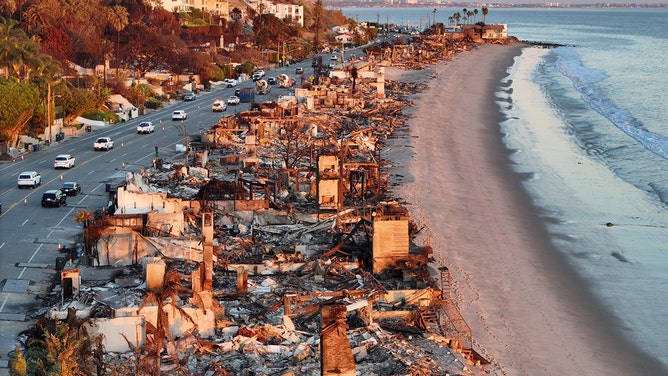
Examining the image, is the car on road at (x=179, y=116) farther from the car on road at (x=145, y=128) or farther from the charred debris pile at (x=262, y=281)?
the charred debris pile at (x=262, y=281)

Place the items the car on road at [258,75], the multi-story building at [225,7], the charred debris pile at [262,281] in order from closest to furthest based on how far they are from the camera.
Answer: the charred debris pile at [262,281]
the car on road at [258,75]
the multi-story building at [225,7]

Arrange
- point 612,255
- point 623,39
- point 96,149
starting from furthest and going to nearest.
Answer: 1. point 623,39
2. point 96,149
3. point 612,255

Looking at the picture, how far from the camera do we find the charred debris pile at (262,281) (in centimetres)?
2283

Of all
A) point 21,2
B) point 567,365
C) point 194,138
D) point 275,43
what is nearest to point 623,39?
point 275,43

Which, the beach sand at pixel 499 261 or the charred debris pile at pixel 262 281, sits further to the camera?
Result: the beach sand at pixel 499 261

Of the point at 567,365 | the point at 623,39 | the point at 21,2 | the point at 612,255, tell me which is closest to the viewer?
the point at 567,365

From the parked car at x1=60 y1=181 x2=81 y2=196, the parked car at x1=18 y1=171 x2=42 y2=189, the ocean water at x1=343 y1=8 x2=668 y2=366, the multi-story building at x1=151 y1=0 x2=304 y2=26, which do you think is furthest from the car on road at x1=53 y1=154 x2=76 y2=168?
the multi-story building at x1=151 y1=0 x2=304 y2=26

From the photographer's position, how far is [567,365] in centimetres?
2566

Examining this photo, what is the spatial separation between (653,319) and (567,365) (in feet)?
17.4

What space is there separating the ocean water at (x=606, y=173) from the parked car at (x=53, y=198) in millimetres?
18952

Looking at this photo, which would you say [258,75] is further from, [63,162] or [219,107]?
[63,162]

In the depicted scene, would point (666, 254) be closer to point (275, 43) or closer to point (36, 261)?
point (36, 261)

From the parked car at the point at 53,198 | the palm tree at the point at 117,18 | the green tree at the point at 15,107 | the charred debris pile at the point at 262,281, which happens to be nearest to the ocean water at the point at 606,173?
the charred debris pile at the point at 262,281

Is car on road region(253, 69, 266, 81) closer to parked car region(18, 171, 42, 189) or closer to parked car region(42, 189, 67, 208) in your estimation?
parked car region(18, 171, 42, 189)
